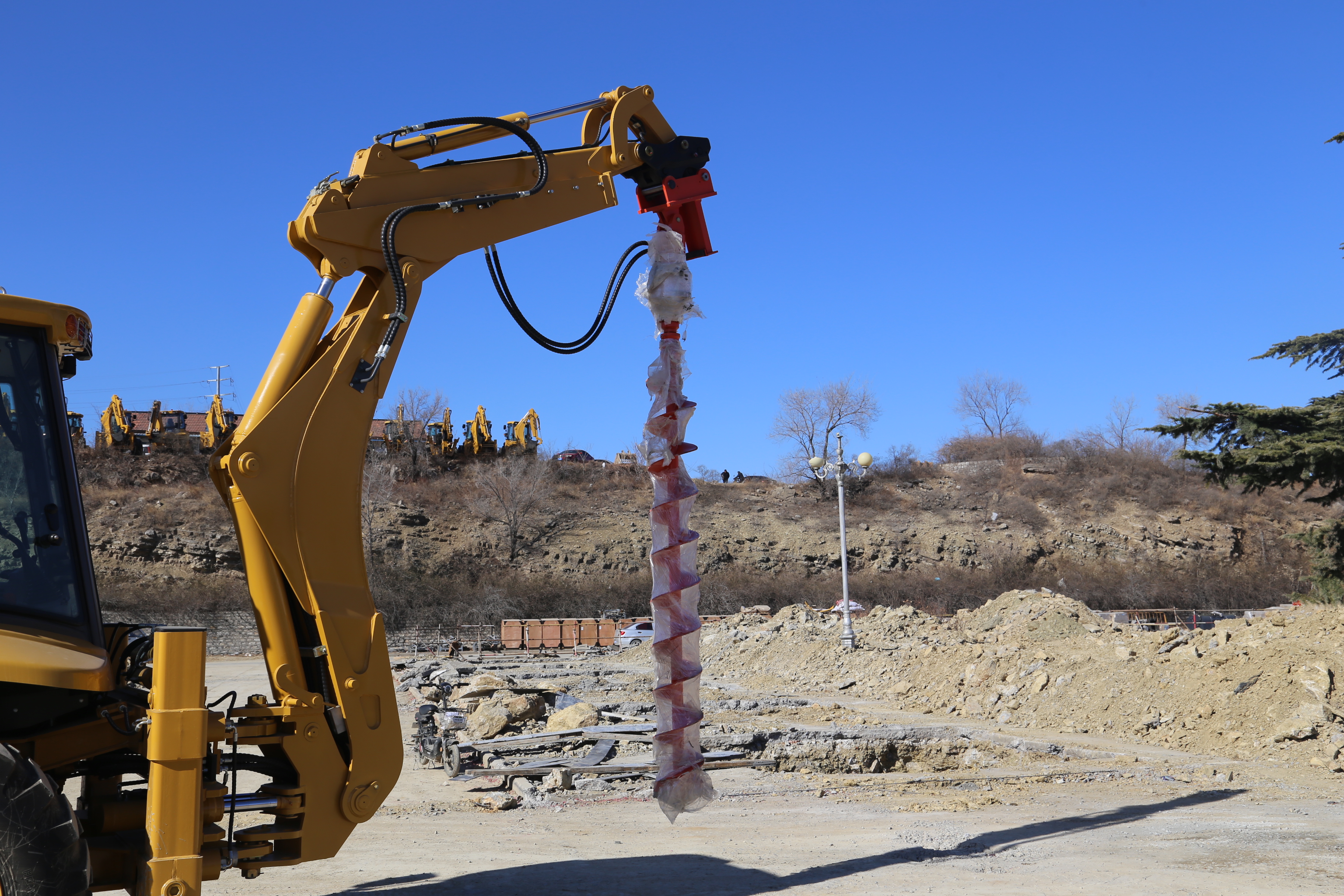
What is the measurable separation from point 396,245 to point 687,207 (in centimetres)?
220

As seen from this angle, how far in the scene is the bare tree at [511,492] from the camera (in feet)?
174

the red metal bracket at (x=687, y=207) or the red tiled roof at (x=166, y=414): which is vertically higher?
the red tiled roof at (x=166, y=414)

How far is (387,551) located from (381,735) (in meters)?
46.4

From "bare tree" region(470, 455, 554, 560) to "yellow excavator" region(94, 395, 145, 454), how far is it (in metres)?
18.0

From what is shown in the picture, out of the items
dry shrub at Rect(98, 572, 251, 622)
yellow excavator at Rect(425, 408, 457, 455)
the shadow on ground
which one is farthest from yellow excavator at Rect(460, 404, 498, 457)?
the shadow on ground

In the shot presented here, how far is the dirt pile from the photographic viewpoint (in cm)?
1228

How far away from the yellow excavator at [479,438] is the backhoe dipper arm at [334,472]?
55798 mm

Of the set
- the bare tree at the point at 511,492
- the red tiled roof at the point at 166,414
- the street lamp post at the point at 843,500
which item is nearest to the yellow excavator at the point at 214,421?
the red tiled roof at the point at 166,414

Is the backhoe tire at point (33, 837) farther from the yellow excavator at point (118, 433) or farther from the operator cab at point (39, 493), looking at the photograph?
the yellow excavator at point (118, 433)

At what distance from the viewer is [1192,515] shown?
57.2m

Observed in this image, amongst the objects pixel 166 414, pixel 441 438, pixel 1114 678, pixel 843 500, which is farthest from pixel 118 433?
pixel 1114 678

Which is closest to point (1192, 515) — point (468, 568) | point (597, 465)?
point (597, 465)

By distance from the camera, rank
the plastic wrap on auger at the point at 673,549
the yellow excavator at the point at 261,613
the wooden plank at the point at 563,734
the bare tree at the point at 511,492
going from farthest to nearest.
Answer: the bare tree at the point at 511,492, the wooden plank at the point at 563,734, the plastic wrap on auger at the point at 673,549, the yellow excavator at the point at 261,613

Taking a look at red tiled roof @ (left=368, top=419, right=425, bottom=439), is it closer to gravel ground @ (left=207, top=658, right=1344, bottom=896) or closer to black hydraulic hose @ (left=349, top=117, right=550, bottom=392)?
gravel ground @ (left=207, top=658, right=1344, bottom=896)
